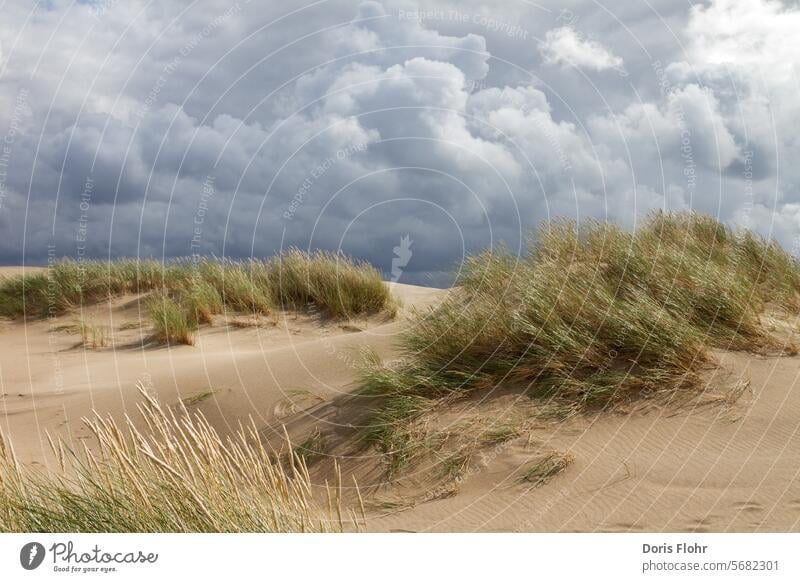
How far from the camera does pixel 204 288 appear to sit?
13.9 metres

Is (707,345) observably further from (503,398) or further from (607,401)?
(503,398)

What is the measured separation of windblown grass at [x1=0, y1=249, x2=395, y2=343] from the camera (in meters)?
13.1

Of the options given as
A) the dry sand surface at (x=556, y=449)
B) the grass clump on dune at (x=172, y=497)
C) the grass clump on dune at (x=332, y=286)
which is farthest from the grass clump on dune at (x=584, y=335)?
the grass clump on dune at (x=332, y=286)

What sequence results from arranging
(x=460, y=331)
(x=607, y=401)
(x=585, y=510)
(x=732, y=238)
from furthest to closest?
(x=732, y=238) < (x=460, y=331) < (x=607, y=401) < (x=585, y=510)

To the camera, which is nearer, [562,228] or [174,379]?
[174,379]

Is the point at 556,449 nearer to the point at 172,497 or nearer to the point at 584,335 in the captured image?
the point at 584,335

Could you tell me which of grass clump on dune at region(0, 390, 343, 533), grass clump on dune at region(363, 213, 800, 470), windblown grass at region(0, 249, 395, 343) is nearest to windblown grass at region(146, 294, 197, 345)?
windblown grass at region(0, 249, 395, 343)

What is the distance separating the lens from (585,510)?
4699 mm

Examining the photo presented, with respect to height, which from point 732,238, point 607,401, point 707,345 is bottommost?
point 607,401

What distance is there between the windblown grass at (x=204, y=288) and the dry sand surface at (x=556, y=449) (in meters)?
4.30

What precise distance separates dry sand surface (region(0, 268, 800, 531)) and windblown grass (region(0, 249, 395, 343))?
4.30 metres

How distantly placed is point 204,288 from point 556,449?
9896 mm
